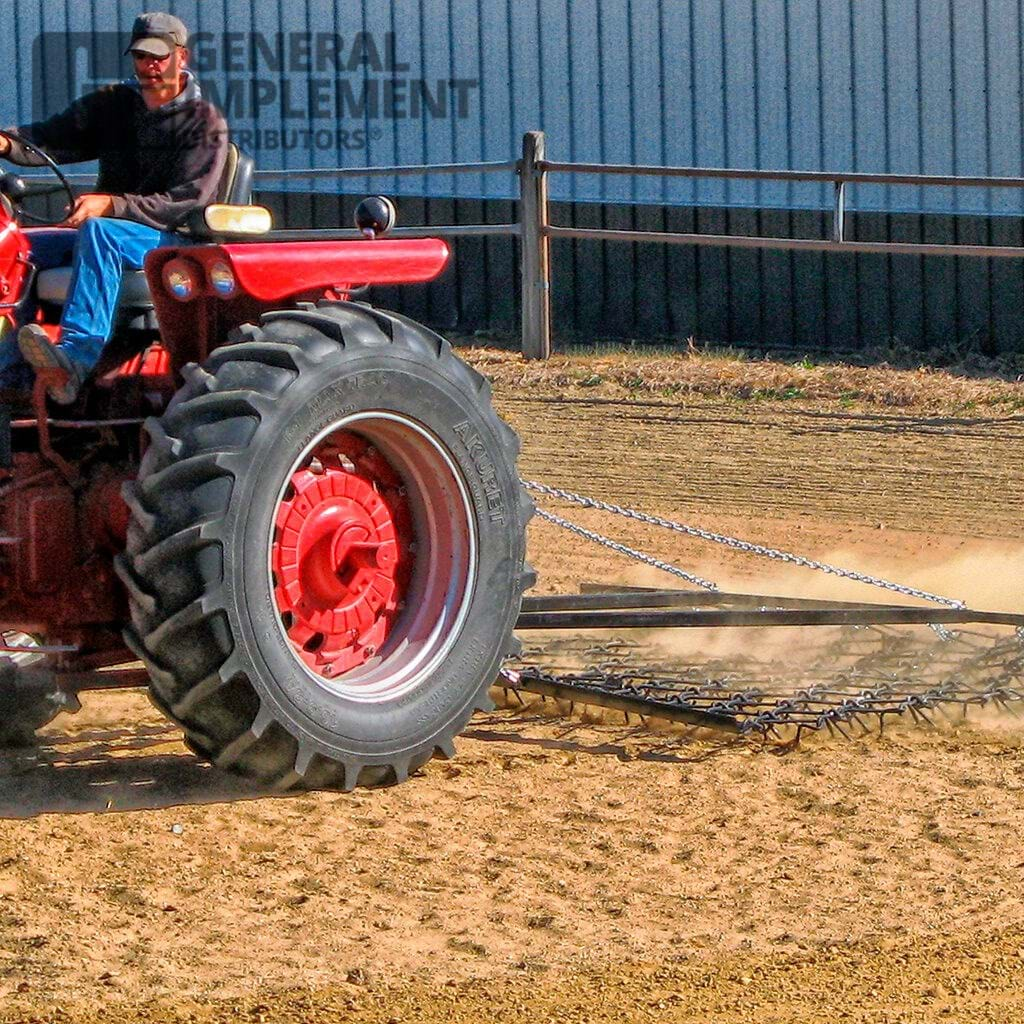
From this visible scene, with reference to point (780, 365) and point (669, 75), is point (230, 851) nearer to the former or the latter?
point (780, 365)

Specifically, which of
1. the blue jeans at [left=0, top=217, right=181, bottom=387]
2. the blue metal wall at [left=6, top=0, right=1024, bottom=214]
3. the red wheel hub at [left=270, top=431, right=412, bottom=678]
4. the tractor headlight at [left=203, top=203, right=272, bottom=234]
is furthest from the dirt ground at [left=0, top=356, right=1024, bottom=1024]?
the blue metal wall at [left=6, top=0, right=1024, bottom=214]

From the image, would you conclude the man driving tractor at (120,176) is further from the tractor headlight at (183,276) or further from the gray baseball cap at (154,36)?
the tractor headlight at (183,276)

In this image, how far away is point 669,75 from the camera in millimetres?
13562

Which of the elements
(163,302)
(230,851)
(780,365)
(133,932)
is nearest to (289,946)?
(133,932)

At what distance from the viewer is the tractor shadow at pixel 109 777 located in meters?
4.63

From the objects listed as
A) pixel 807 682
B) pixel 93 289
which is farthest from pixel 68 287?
pixel 807 682

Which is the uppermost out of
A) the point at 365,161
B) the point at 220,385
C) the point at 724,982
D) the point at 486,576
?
the point at 365,161

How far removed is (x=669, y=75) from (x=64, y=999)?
1111cm

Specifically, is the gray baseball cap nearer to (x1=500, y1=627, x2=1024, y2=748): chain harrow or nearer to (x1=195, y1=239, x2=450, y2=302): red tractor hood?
(x1=195, y1=239, x2=450, y2=302): red tractor hood

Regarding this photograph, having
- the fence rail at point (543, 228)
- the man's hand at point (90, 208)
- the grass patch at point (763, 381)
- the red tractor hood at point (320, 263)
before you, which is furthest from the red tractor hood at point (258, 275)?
the fence rail at point (543, 228)

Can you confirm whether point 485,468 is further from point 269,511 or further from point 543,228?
point 543,228

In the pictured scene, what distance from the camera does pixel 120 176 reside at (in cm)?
540

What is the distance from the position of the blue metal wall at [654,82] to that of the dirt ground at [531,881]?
28.0 ft

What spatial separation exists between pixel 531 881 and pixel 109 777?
4.45 feet
